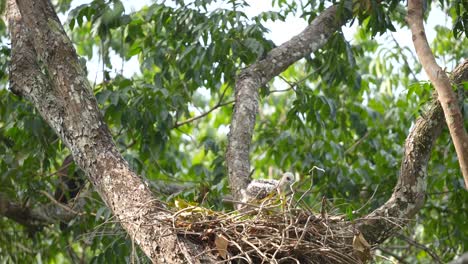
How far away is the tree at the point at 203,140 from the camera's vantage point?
4.32 metres

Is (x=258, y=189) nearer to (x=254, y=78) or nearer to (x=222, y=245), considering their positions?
(x=254, y=78)

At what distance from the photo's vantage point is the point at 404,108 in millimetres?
8273

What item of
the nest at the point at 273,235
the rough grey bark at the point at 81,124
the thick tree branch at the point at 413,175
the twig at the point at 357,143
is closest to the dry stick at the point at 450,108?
the nest at the point at 273,235

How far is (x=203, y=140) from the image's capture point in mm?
7527

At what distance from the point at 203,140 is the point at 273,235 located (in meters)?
3.39

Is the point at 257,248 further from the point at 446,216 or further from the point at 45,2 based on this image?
the point at 446,216

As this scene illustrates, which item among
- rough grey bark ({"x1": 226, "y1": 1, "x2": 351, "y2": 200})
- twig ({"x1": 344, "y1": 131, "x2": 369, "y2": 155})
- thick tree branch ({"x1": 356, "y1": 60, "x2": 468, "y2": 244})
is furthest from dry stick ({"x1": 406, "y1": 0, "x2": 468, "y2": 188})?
twig ({"x1": 344, "y1": 131, "x2": 369, "y2": 155})

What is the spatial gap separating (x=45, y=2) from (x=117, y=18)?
5.62 feet

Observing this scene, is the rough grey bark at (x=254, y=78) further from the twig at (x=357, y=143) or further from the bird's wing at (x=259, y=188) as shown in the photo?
the twig at (x=357, y=143)

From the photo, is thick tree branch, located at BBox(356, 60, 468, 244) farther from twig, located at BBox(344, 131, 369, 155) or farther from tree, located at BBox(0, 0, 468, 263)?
twig, located at BBox(344, 131, 369, 155)

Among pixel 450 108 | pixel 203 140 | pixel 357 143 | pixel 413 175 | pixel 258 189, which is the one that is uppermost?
pixel 203 140

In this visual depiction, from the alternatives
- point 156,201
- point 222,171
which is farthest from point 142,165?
point 156,201

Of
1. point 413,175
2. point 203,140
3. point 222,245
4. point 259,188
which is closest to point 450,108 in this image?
point 413,175

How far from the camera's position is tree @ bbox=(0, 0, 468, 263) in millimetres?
4324
